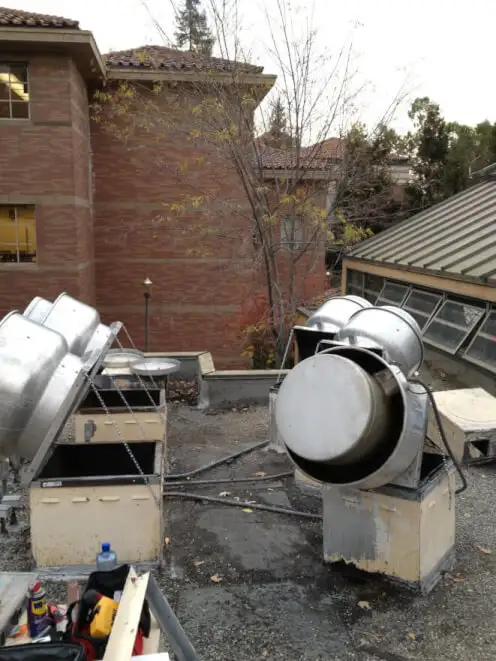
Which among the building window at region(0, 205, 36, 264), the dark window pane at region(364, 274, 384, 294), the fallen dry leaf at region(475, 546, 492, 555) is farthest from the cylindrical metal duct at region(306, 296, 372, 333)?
the building window at region(0, 205, 36, 264)

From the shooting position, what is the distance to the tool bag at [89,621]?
11.0ft

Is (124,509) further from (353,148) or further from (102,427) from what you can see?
(353,148)

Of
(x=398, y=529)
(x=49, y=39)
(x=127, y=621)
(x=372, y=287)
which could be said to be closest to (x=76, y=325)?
(x=398, y=529)

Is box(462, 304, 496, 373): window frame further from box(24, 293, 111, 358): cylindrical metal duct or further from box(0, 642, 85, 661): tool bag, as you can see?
box(0, 642, 85, 661): tool bag

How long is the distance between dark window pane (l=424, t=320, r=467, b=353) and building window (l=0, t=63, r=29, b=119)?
1207cm

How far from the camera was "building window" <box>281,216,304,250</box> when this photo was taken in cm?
1598

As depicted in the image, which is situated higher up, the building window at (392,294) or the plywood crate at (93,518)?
the building window at (392,294)

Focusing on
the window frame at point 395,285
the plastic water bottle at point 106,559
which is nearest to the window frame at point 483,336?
the window frame at point 395,285

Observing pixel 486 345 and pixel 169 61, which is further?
pixel 169 61

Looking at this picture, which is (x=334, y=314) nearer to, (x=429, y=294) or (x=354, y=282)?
(x=429, y=294)

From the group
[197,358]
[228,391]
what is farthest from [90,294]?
[228,391]

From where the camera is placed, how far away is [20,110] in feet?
52.9

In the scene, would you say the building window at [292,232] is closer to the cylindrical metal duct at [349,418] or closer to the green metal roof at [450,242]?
the green metal roof at [450,242]

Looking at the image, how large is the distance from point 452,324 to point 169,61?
12367 millimetres
